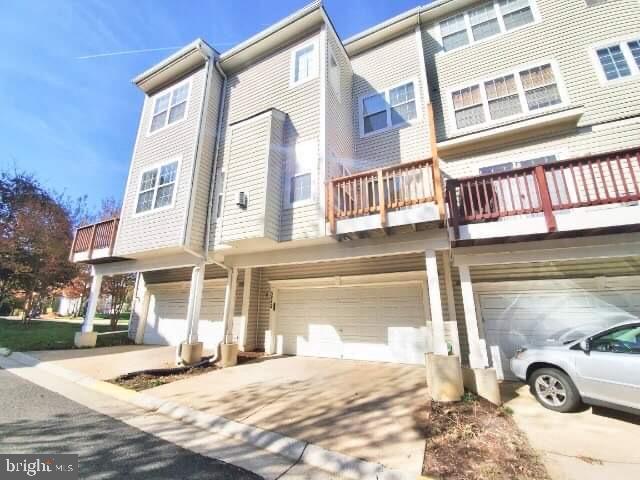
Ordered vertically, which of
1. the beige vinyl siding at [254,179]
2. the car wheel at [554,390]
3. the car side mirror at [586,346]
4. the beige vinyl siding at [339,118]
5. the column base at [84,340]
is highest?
the beige vinyl siding at [339,118]

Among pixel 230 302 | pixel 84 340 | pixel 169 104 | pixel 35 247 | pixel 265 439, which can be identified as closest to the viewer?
pixel 265 439

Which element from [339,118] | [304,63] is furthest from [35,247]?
[339,118]

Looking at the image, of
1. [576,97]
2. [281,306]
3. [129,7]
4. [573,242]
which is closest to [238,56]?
[129,7]

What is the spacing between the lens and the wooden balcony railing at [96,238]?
32.1 ft

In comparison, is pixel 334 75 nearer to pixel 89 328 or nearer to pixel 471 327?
pixel 471 327

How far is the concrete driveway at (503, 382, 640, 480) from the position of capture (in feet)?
9.67

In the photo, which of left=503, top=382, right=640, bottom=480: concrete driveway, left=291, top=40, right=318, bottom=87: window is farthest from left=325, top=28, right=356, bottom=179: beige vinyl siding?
left=503, top=382, right=640, bottom=480: concrete driveway

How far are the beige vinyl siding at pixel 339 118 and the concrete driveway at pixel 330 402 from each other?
4.94 meters

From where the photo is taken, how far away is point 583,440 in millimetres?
3576

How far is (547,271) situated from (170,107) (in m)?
13.0

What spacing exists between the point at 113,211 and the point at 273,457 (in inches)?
856

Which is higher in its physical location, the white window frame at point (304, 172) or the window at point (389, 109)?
the window at point (389, 109)

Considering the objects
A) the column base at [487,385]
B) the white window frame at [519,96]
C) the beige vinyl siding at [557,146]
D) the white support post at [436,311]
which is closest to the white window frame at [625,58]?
the white window frame at [519,96]

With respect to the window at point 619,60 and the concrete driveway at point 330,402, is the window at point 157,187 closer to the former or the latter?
the concrete driveway at point 330,402
